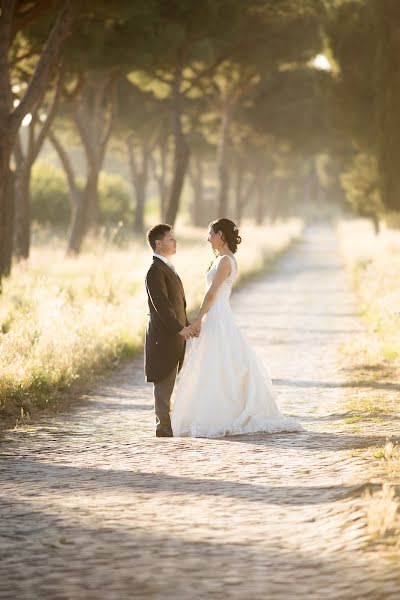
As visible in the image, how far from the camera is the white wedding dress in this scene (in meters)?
9.68

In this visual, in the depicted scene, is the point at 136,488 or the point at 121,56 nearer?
the point at 136,488

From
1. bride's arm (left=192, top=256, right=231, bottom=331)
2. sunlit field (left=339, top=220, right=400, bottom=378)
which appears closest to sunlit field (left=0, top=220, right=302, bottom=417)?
bride's arm (left=192, top=256, right=231, bottom=331)

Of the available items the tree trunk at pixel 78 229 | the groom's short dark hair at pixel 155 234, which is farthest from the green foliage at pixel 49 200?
the groom's short dark hair at pixel 155 234

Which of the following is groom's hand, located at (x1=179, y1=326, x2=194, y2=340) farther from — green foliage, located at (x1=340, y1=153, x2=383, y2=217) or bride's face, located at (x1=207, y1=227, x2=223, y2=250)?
green foliage, located at (x1=340, y1=153, x2=383, y2=217)

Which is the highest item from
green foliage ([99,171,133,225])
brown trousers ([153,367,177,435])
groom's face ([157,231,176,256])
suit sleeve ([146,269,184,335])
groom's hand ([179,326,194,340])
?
green foliage ([99,171,133,225])

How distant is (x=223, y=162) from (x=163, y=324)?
30.3 metres

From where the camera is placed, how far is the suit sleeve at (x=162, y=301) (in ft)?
31.7

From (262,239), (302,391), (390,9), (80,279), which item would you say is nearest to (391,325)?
(302,391)

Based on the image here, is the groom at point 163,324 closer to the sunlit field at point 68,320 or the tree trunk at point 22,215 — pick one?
the sunlit field at point 68,320

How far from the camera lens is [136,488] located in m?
7.11

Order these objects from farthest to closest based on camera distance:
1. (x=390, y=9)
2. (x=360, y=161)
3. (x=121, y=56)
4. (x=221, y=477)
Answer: (x=360, y=161)
(x=390, y=9)
(x=121, y=56)
(x=221, y=477)

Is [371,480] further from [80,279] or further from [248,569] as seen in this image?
[80,279]

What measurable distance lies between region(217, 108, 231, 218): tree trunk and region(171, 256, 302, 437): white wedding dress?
2812cm

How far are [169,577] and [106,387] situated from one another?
778 centimetres
